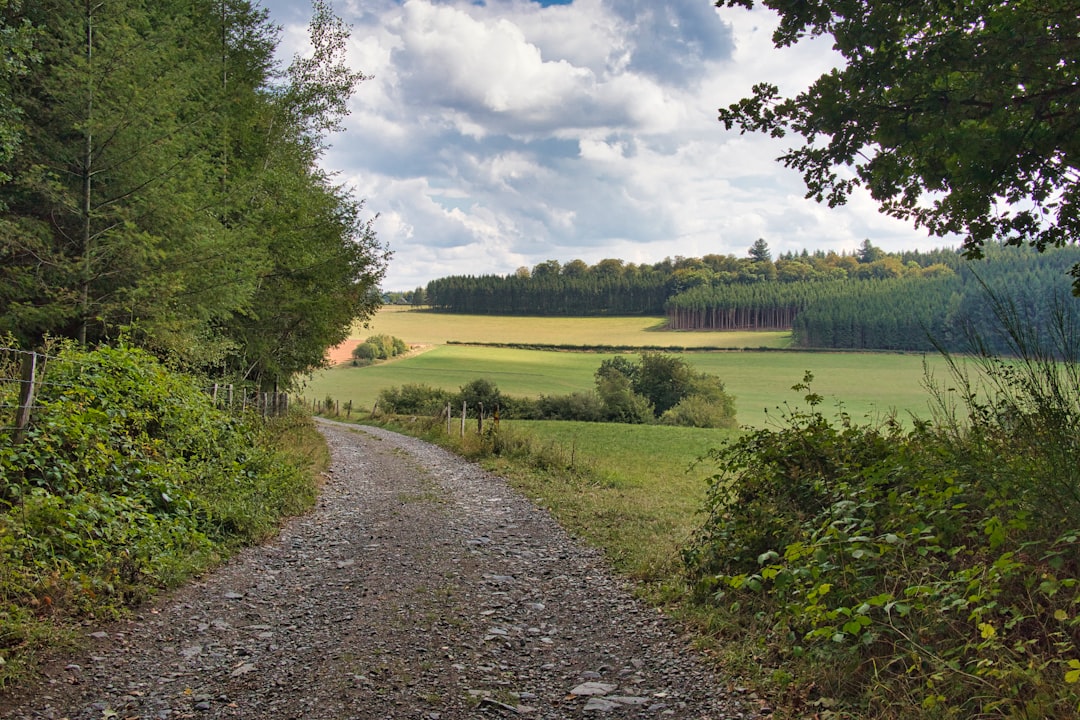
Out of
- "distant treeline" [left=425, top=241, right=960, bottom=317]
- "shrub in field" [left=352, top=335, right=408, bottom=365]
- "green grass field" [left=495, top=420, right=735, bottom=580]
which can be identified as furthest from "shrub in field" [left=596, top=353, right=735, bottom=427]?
"distant treeline" [left=425, top=241, right=960, bottom=317]

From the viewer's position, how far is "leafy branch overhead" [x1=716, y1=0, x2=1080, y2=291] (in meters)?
4.78

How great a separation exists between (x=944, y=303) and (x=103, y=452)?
207ft

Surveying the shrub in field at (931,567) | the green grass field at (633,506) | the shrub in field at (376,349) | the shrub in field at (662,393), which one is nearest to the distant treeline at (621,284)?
the shrub in field at (376,349)

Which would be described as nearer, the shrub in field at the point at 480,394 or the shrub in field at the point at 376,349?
the shrub in field at the point at 480,394

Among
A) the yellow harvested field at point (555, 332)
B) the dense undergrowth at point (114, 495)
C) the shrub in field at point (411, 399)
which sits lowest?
the shrub in field at point (411, 399)

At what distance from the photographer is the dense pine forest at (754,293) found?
74.9 metres

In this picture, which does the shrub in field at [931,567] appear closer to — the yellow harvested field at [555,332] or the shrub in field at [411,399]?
the shrub in field at [411,399]

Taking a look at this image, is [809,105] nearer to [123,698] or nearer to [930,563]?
[930,563]

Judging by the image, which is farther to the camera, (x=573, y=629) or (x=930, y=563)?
(x=573, y=629)

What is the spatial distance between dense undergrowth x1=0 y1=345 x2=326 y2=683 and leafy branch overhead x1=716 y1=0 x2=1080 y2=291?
6.94 meters

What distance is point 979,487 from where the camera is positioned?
186 inches

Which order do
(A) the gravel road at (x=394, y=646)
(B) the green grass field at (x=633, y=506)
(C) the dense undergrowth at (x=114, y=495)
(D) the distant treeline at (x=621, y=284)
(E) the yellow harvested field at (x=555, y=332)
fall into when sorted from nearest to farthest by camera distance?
(A) the gravel road at (x=394, y=646), (C) the dense undergrowth at (x=114, y=495), (B) the green grass field at (x=633, y=506), (E) the yellow harvested field at (x=555, y=332), (D) the distant treeline at (x=621, y=284)

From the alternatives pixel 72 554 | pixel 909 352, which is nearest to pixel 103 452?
pixel 72 554

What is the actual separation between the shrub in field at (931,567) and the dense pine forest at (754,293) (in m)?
60.6
